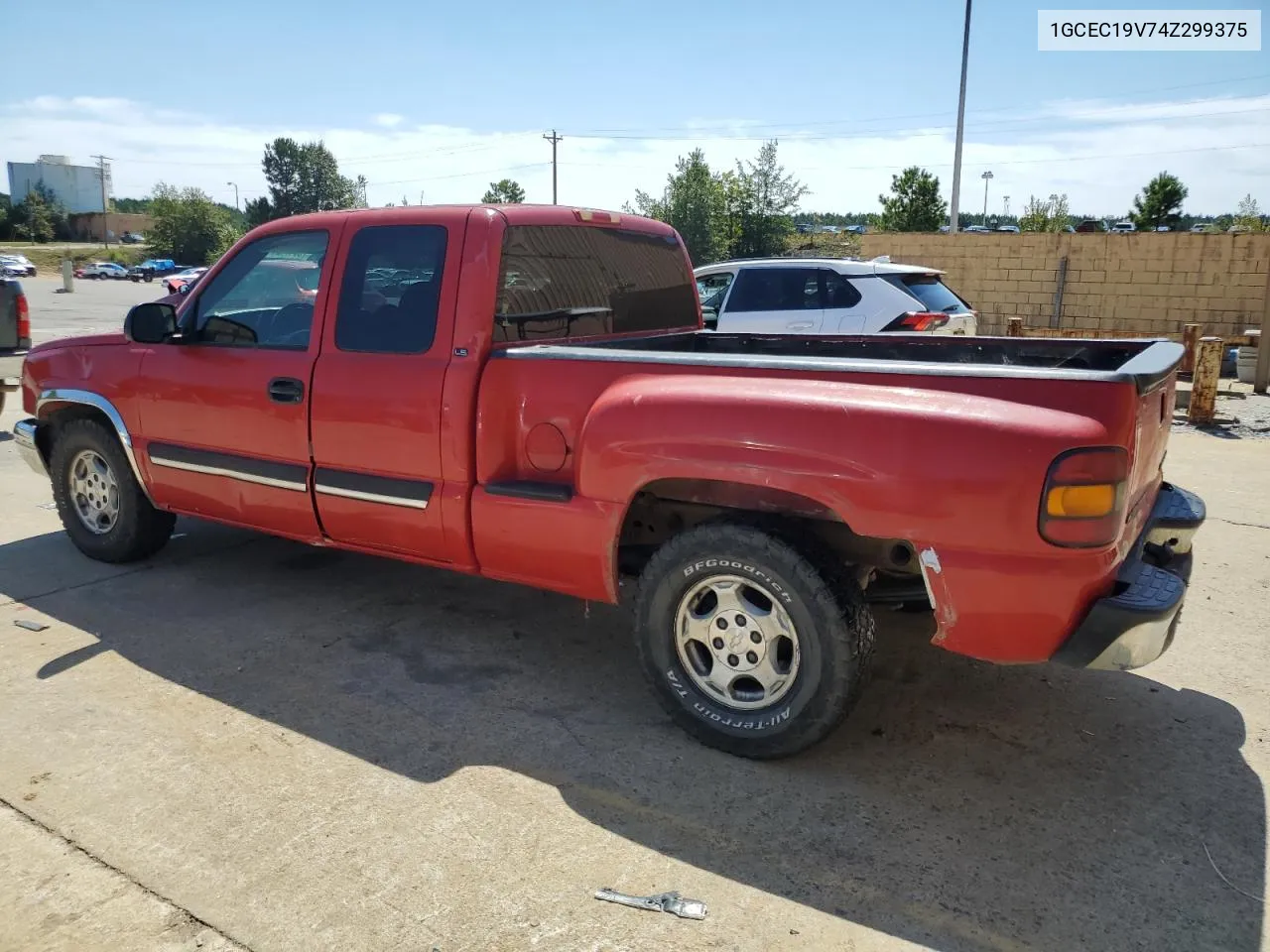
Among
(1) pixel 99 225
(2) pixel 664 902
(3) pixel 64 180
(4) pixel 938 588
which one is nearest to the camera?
(2) pixel 664 902

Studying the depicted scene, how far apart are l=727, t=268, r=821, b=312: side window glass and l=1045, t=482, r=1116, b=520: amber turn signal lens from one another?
7.12 meters

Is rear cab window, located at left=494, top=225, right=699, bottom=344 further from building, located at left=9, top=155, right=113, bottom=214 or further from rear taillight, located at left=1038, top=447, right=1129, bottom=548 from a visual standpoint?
building, located at left=9, top=155, right=113, bottom=214

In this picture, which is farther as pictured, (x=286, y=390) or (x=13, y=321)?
(x=13, y=321)

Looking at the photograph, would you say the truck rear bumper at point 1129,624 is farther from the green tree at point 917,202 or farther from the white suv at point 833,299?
the green tree at point 917,202

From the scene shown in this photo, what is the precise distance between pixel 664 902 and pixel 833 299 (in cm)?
770

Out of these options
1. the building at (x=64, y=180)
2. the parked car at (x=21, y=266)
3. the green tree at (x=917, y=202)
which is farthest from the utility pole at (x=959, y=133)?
the building at (x=64, y=180)

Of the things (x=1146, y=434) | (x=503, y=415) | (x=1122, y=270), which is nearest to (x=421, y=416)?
(x=503, y=415)

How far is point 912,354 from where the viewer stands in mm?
4574

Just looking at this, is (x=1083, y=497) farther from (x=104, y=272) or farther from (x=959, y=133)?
(x=104, y=272)

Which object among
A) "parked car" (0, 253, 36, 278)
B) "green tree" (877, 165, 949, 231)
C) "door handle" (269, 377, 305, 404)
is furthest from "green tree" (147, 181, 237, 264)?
"door handle" (269, 377, 305, 404)

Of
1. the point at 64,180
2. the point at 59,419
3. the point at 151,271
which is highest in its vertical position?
the point at 64,180

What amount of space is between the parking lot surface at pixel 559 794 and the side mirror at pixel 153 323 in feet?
4.40

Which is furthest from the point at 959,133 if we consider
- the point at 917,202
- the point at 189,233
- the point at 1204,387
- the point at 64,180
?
the point at 64,180

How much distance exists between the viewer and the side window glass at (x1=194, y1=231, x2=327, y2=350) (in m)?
4.39
